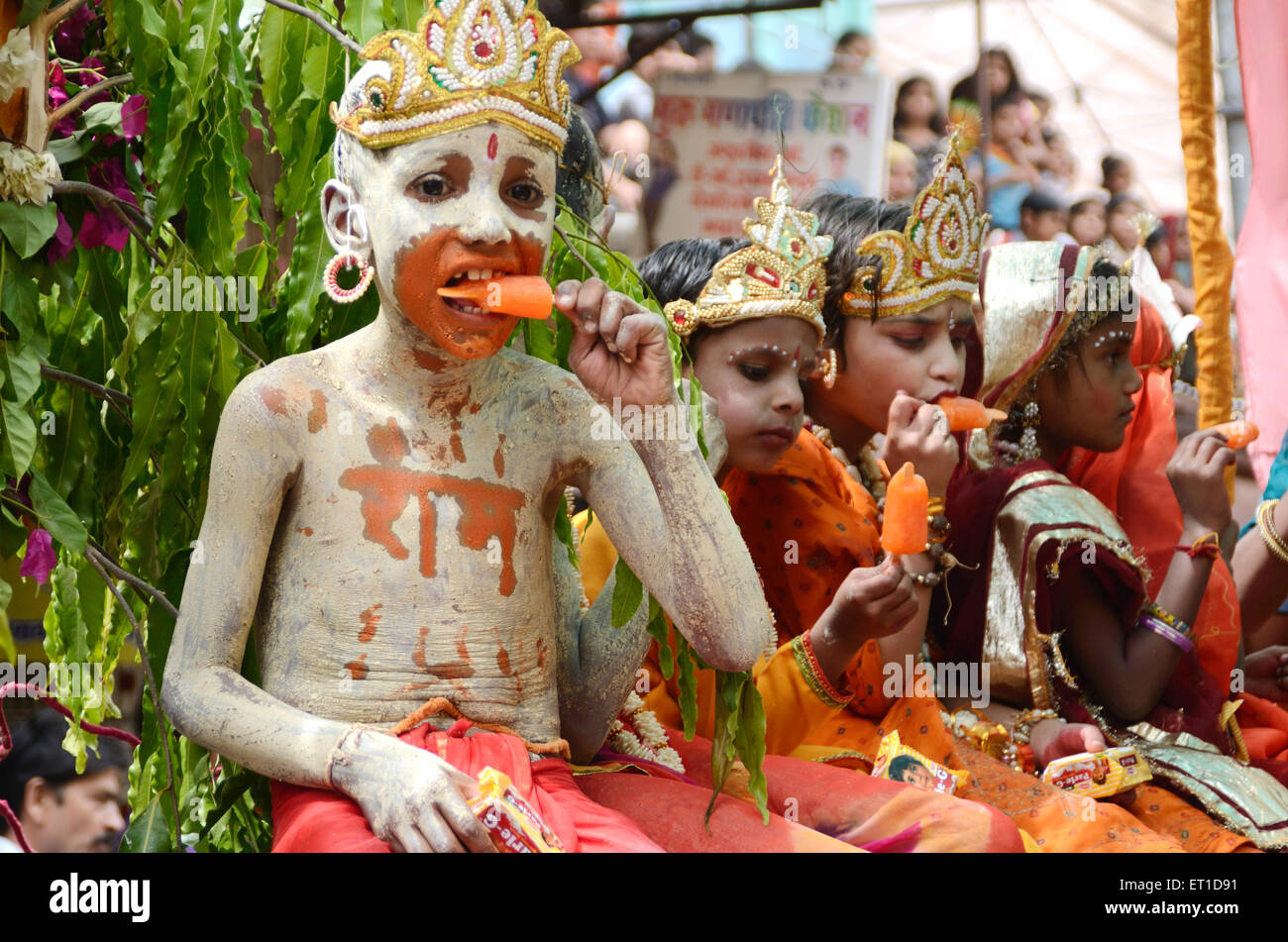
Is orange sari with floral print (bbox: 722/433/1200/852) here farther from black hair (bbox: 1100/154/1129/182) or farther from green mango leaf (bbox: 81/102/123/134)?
black hair (bbox: 1100/154/1129/182)

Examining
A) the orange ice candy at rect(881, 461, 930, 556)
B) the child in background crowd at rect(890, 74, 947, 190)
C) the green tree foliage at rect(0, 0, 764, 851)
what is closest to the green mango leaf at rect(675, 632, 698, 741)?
the green tree foliage at rect(0, 0, 764, 851)

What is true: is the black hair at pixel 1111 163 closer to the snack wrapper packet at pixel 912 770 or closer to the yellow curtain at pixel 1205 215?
the yellow curtain at pixel 1205 215

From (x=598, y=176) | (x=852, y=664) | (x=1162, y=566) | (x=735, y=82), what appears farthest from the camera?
(x=735, y=82)

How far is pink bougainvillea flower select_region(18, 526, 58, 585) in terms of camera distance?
2.58 m

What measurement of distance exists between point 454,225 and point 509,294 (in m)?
0.12

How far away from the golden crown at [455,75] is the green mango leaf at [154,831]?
1139 mm

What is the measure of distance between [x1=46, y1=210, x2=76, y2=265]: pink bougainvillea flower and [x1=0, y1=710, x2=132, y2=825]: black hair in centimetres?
144

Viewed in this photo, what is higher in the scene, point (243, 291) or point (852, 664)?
point (243, 291)

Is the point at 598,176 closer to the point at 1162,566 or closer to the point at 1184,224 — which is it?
the point at 1162,566

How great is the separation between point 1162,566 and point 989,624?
0.68 metres

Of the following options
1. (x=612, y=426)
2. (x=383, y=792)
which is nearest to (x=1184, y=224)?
(x=612, y=426)

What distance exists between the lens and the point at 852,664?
304cm

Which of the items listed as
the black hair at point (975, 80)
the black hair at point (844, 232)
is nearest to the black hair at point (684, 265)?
the black hair at point (844, 232)
